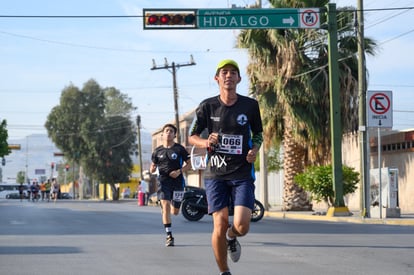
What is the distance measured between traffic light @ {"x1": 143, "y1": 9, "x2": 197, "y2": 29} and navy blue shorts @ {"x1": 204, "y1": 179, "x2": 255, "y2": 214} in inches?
586

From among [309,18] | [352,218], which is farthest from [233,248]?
[309,18]

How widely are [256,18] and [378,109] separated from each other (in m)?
4.27

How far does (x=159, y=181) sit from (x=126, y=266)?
4021 mm

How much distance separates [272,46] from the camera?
28.5 metres

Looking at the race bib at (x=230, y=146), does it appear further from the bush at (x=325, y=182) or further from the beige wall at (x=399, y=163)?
the beige wall at (x=399, y=163)

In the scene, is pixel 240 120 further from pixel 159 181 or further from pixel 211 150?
pixel 159 181

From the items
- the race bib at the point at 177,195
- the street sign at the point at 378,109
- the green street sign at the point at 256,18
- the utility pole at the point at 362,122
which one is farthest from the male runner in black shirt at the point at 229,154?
the utility pole at the point at 362,122

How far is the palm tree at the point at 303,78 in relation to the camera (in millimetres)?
27234

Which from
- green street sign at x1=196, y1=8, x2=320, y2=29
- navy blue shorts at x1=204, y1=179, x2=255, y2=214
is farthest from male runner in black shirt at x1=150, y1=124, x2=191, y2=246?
green street sign at x1=196, y1=8, x2=320, y2=29

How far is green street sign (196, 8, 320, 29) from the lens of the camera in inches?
869

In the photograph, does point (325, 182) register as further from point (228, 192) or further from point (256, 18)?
point (228, 192)

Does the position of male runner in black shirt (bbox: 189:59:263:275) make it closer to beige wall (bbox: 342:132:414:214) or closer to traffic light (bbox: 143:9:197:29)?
traffic light (bbox: 143:9:197:29)

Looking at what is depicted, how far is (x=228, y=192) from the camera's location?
7648mm

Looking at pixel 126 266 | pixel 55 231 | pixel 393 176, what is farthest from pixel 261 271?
pixel 393 176
